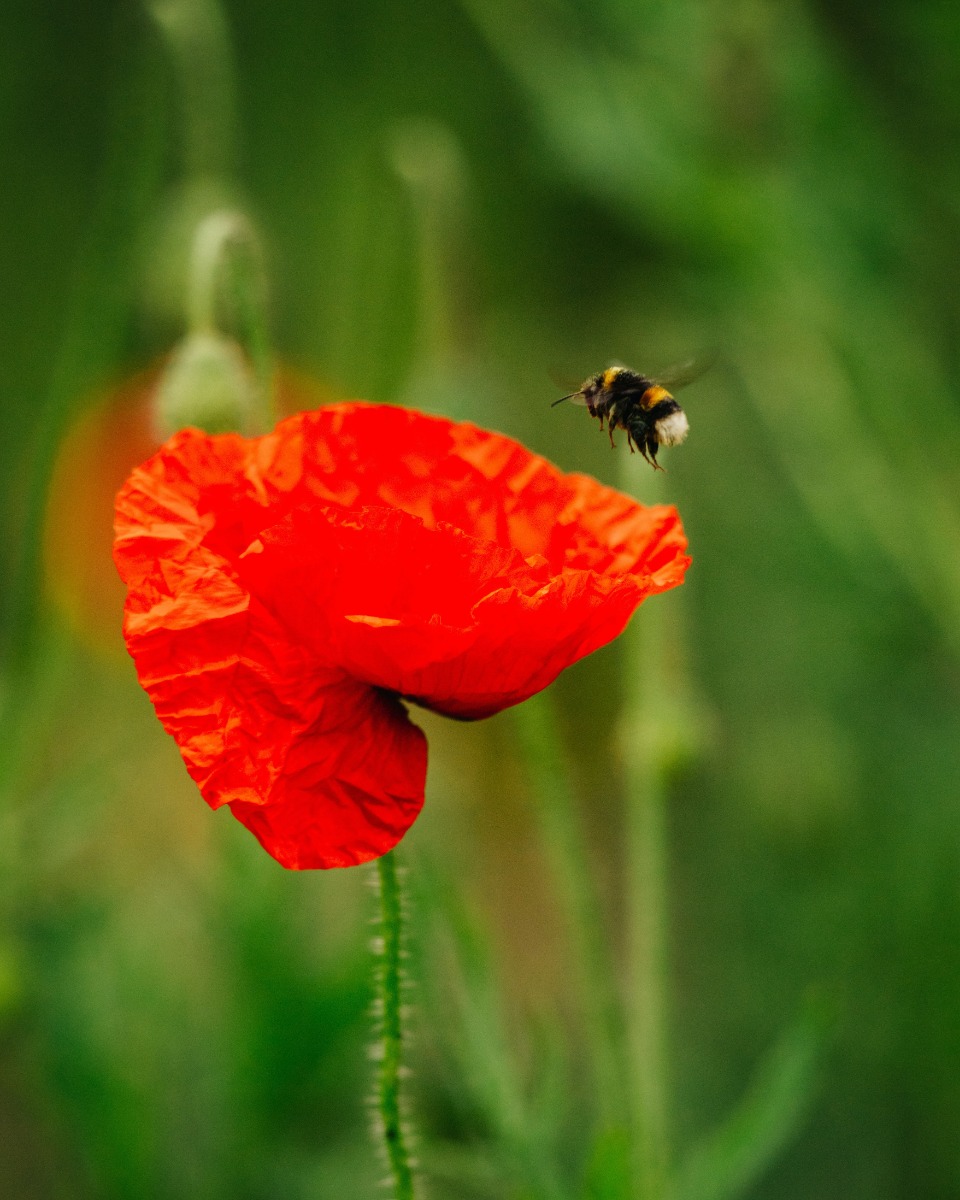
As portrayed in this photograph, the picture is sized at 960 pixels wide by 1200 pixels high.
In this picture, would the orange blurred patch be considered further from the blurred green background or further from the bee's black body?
the bee's black body

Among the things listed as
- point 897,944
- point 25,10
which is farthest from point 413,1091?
point 25,10

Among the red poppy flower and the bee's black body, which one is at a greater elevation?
the bee's black body

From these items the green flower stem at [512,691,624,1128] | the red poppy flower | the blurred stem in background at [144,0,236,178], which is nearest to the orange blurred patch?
the blurred stem in background at [144,0,236,178]

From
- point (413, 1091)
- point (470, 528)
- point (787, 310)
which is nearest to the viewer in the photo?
point (470, 528)

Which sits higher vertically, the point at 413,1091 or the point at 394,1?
the point at 394,1

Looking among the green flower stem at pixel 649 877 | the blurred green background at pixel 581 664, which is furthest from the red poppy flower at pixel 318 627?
the green flower stem at pixel 649 877

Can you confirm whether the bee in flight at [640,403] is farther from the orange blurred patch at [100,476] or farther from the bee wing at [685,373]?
the orange blurred patch at [100,476]

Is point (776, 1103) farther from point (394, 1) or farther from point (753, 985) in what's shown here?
point (394, 1)
